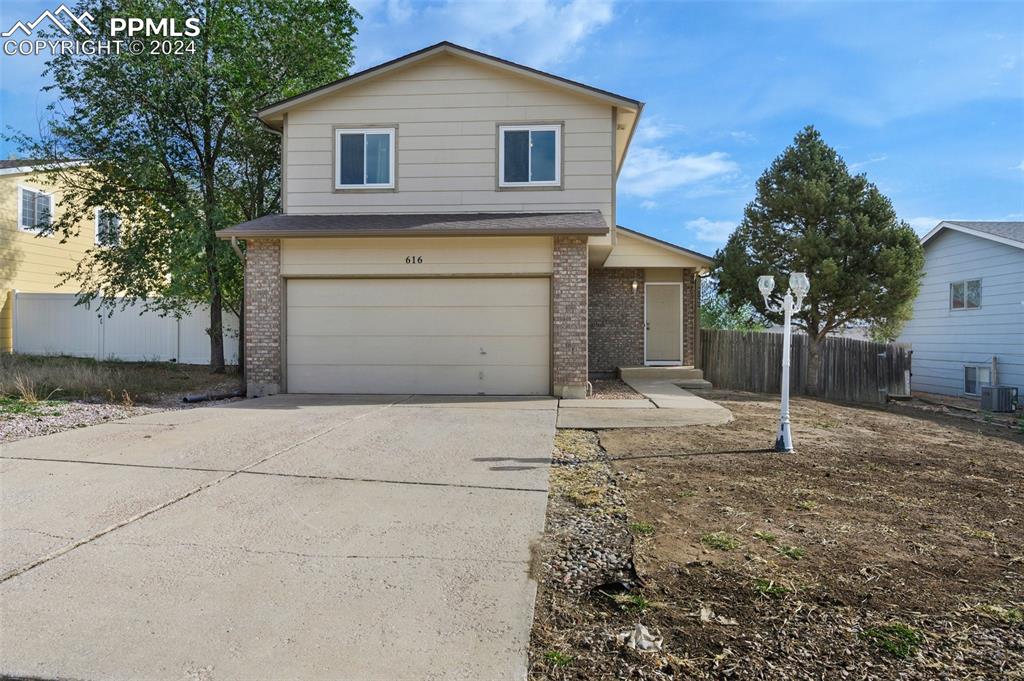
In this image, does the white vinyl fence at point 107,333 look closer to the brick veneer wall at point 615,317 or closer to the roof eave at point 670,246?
the brick veneer wall at point 615,317

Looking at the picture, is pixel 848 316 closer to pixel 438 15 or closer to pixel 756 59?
pixel 756 59

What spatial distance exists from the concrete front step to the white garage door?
14.8 feet

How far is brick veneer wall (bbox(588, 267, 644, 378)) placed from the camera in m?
15.8

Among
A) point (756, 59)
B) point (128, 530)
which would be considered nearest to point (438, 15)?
point (756, 59)

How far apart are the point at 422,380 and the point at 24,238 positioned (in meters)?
14.6

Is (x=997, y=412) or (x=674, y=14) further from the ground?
(x=674, y=14)

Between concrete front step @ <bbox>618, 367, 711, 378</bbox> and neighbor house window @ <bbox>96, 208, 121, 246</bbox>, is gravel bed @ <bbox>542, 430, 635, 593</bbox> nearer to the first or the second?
concrete front step @ <bbox>618, 367, 711, 378</bbox>

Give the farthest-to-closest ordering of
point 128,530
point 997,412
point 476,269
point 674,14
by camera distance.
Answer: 1. point 997,412
2. point 476,269
3. point 674,14
4. point 128,530

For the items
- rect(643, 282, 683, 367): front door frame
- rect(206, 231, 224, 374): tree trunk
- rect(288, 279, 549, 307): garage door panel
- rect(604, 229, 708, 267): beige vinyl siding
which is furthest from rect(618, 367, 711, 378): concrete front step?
rect(206, 231, 224, 374): tree trunk

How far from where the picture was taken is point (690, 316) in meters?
15.8

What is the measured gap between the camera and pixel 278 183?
14.8m

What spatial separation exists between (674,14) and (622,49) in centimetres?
132

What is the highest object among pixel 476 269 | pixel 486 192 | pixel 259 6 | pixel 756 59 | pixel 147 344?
pixel 259 6

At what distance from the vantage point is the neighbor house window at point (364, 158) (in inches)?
461
